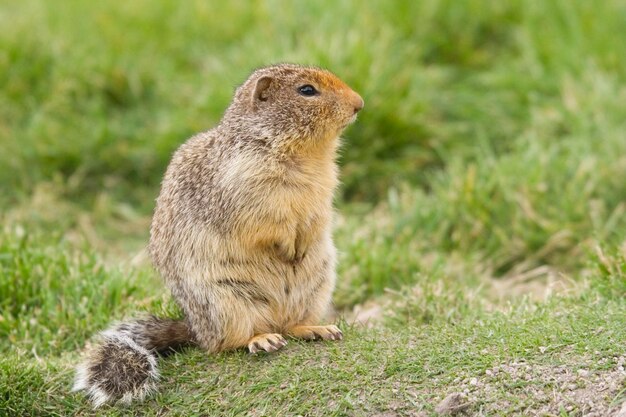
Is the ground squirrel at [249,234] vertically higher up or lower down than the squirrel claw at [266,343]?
higher up

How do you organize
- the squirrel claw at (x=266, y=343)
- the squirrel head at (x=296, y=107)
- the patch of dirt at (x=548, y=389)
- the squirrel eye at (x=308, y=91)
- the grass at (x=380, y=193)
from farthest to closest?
1. the squirrel eye at (x=308, y=91)
2. the squirrel head at (x=296, y=107)
3. the squirrel claw at (x=266, y=343)
4. the grass at (x=380, y=193)
5. the patch of dirt at (x=548, y=389)

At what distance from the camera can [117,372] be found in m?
4.84

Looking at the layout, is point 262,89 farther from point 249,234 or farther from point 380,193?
point 380,193

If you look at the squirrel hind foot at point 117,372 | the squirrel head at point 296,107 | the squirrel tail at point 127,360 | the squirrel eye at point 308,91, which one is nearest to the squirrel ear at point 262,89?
the squirrel head at point 296,107

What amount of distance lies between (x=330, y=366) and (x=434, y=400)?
565mm

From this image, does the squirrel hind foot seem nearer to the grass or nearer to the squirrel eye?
the grass

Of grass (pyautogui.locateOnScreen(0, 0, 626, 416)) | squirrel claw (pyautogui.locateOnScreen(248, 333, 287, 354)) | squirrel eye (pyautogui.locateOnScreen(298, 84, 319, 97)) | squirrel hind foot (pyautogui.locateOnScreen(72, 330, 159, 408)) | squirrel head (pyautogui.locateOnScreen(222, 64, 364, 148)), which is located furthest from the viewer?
squirrel eye (pyautogui.locateOnScreen(298, 84, 319, 97))

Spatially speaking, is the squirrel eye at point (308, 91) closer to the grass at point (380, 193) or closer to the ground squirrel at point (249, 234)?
the ground squirrel at point (249, 234)

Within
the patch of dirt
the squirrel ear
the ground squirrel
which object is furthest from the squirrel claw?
the squirrel ear

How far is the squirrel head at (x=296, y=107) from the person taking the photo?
5.25 metres

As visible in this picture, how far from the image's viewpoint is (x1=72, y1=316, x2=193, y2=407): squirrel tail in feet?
15.8

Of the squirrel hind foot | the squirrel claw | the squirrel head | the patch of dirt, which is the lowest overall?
the squirrel hind foot

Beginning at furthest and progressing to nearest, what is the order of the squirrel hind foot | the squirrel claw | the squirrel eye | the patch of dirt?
1. the squirrel eye
2. the squirrel claw
3. the squirrel hind foot
4. the patch of dirt

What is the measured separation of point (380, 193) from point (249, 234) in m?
3.38
